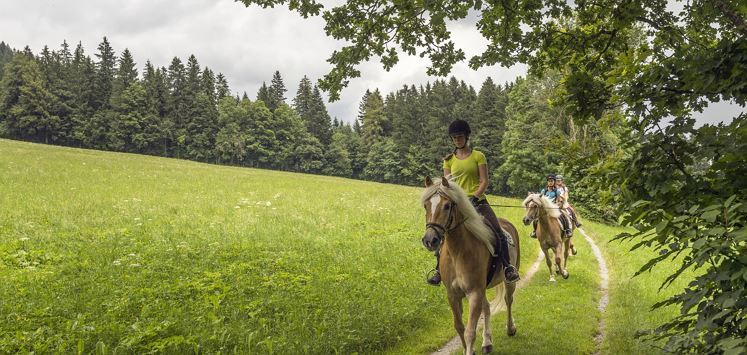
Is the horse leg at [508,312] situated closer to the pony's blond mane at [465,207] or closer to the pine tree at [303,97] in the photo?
the pony's blond mane at [465,207]

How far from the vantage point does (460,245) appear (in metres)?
7.05

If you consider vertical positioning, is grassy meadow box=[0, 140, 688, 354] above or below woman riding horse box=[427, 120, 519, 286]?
below

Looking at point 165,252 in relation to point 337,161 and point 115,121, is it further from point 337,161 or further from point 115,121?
point 337,161

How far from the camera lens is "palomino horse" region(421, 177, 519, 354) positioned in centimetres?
643

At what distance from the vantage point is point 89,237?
47.3 ft

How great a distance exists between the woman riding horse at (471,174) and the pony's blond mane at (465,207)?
638mm

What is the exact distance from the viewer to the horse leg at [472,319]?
668 centimetres

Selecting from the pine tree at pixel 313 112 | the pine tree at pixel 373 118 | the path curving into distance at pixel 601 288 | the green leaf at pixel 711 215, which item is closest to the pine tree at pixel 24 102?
the pine tree at pixel 313 112

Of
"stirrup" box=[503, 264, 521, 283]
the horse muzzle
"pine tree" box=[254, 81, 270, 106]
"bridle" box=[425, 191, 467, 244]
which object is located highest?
"pine tree" box=[254, 81, 270, 106]

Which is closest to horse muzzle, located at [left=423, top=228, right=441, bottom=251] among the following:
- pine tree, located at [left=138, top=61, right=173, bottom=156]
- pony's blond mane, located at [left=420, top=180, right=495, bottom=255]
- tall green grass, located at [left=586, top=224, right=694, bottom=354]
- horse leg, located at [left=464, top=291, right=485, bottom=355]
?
pony's blond mane, located at [left=420, top=180, right=495, bottom=255]

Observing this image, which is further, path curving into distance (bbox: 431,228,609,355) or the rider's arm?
path curving into distance (bbox: 431,228,609,355)

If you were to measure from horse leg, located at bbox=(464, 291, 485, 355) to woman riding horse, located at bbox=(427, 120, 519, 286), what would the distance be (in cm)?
94

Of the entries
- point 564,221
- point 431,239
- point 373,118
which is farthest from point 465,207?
point 373,118

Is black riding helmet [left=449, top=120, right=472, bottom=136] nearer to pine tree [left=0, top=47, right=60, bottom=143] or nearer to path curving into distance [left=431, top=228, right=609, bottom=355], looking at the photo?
path curving into distance [left=431, top=228, right=609, bottom=355]
